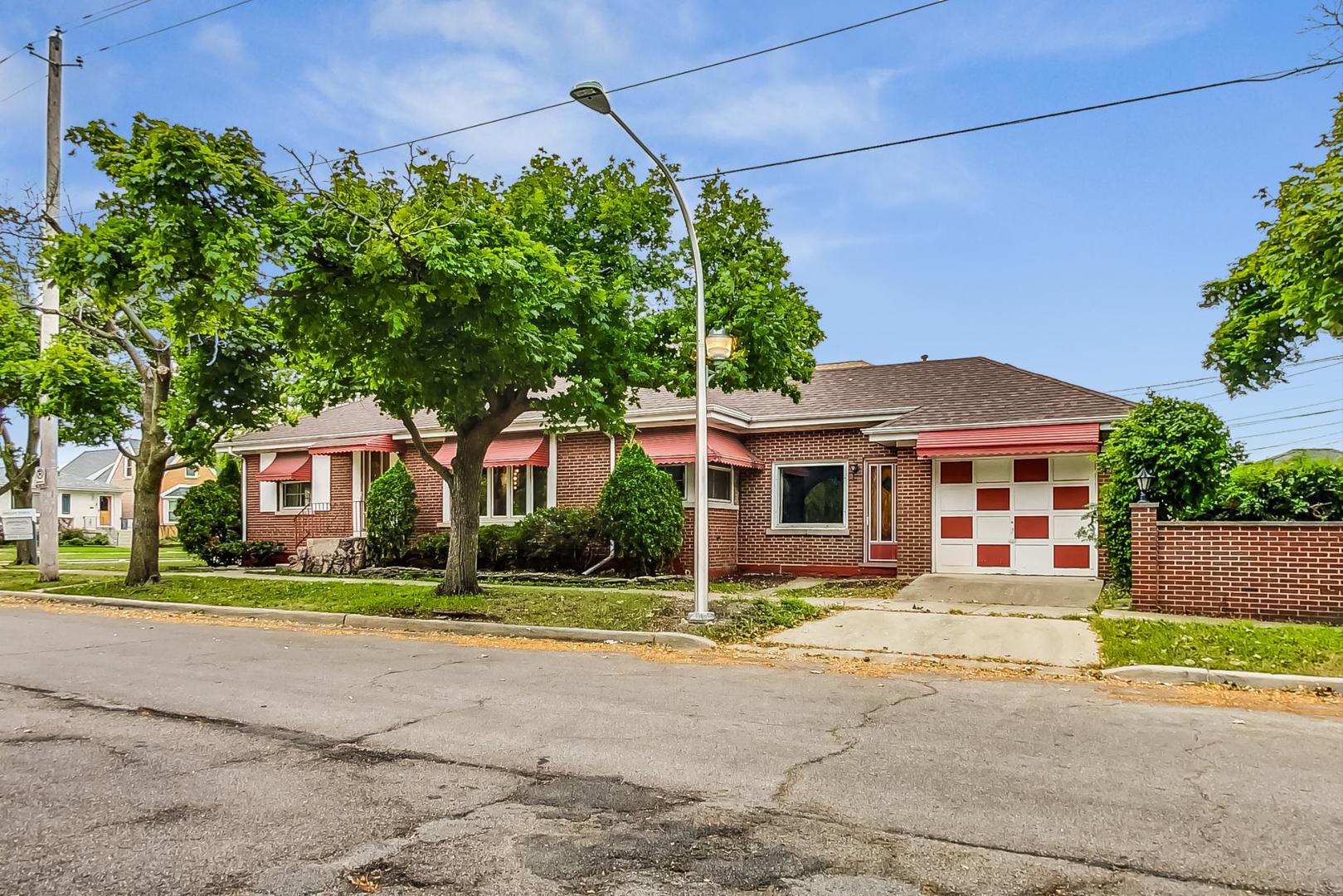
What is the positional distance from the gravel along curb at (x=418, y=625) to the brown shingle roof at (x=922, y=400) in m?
5.29

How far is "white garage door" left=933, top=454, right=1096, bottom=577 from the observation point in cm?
1628

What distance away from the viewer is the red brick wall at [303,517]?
23.8m

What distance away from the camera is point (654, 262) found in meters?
14.2

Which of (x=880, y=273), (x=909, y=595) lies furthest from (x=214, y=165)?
(x=880, y=273)

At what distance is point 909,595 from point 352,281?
9508mm

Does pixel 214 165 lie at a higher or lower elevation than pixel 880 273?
lower

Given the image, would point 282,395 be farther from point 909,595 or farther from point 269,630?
point 909,595

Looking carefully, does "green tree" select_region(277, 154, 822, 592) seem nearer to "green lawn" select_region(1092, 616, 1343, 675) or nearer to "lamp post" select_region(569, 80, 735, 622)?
"lamp post" select_region(569, 80, 735, 622)

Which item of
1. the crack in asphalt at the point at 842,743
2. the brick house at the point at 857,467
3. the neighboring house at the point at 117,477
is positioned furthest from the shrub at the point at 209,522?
the neighboring house at the point at 117,477

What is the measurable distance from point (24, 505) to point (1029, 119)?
93.4ft

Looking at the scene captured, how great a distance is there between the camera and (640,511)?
57.2 feet

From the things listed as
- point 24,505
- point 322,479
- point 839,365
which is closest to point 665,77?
point 839,365

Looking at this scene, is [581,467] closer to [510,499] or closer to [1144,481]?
[510,499]

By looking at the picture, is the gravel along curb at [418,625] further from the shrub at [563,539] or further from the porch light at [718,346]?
the shrub at [563,539]
